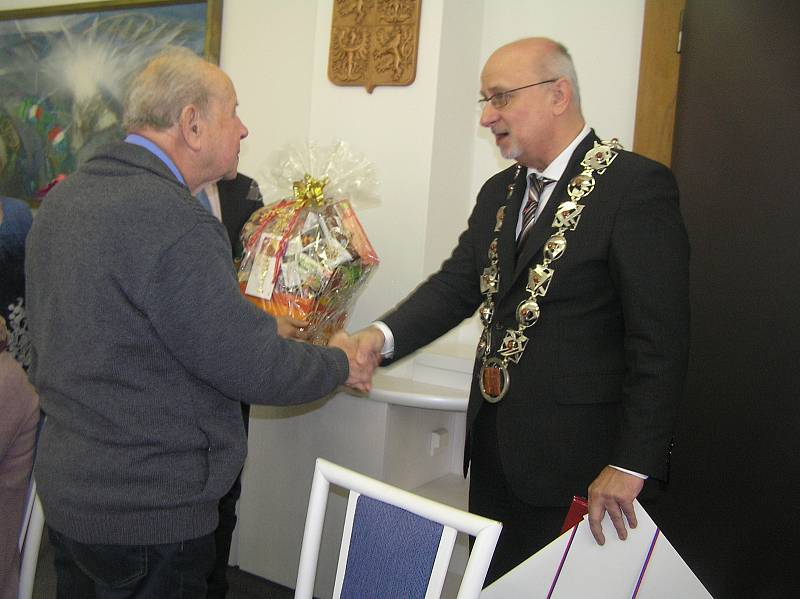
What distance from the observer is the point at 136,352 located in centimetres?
124

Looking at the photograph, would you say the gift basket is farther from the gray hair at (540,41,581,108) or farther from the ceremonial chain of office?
the gray hair at (540,41,581,108)

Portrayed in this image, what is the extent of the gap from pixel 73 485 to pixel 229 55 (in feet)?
7.69

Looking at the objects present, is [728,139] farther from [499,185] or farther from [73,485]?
[73,485]

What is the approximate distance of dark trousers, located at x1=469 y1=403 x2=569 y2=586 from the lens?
5.28 feet

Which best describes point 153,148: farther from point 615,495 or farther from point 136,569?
point 615,495

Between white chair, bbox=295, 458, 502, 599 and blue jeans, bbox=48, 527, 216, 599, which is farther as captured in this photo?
blue jeans, bbox=48, 527, 216, 599

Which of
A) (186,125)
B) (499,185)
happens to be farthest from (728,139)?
(186,125)

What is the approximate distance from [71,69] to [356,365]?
275cm

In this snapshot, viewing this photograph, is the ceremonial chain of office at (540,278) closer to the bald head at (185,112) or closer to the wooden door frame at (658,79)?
the bald head at (185,112)

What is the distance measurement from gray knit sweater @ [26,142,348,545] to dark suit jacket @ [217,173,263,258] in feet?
3.25

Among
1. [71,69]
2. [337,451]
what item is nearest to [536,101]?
[337,451]

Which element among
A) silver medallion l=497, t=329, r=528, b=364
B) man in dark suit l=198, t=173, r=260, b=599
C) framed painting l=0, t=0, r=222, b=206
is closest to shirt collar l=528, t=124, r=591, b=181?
silver medallion l=497, t=329, r=528, b=364

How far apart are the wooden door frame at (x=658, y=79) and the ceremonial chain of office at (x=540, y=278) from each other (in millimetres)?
871

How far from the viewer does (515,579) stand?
4.01 feet
